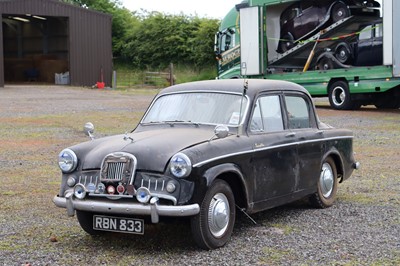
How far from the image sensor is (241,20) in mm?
23641

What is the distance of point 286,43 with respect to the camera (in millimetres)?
23656

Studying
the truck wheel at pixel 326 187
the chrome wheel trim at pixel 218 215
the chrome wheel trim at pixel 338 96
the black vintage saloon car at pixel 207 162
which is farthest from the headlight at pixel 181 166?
the chrome wheel trim at pixel 338 96

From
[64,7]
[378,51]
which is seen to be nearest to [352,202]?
[378,51]

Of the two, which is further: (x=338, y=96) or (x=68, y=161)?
(x=338, y=96)

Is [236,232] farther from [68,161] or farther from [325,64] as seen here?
[325,64]

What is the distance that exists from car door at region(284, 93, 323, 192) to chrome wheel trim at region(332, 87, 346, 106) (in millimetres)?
14098

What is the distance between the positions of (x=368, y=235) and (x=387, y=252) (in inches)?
23.8

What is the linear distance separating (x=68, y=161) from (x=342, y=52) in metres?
16.7

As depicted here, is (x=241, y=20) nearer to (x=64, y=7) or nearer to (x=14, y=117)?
(x=14, y=117)

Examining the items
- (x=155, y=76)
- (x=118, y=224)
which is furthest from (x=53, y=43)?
(x=118, y=224)

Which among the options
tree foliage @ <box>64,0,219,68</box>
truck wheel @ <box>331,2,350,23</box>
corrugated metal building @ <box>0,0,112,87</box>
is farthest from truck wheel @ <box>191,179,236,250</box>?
tree foliage @ <box>64,0,219,68</box>

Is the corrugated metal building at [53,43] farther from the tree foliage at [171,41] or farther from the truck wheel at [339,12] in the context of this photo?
the truck wheel at [339,12]

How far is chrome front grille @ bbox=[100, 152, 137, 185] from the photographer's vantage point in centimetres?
589

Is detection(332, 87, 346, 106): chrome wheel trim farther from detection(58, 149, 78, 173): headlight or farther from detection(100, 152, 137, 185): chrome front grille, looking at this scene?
detection(100, 152, 137, 185): chrome front grille
